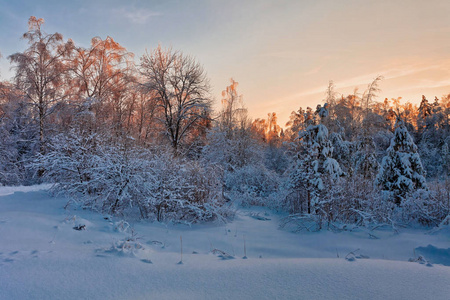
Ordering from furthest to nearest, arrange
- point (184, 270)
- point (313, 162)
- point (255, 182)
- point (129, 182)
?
1. point (255, 182)
2. point (313, 162)
3. point (129, 182)
4. point (184, 270)

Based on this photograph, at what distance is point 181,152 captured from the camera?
1110cm

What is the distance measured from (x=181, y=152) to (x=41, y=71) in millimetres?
14684

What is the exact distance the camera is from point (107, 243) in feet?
13.5

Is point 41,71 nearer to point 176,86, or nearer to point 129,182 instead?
point 176,86

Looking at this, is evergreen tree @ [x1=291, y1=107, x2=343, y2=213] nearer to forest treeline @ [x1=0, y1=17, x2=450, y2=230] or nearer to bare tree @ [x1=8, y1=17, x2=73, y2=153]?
forest treeline @ [x1=0, y1=17, x2=450, y2=230]

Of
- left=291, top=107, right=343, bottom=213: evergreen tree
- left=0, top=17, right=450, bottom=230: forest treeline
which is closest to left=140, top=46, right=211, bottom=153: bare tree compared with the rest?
left=0, top=17, right=450, bottom=230: forest treeline

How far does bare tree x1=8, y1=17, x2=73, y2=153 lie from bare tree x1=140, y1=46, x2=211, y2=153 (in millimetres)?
6156

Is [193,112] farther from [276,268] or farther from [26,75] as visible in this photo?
[276,268]

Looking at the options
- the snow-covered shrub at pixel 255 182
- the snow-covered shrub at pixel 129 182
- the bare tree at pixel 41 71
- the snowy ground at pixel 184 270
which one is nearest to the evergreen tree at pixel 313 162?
the snow-covered shrub at pixel 129 182

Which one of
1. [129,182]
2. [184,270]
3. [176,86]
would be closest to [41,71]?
[176,86]

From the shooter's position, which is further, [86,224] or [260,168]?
[260,168]

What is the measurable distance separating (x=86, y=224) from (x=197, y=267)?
9.91 ft

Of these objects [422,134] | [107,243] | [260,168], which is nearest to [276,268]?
[107,243]

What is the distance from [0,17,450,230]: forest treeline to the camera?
7227mm
